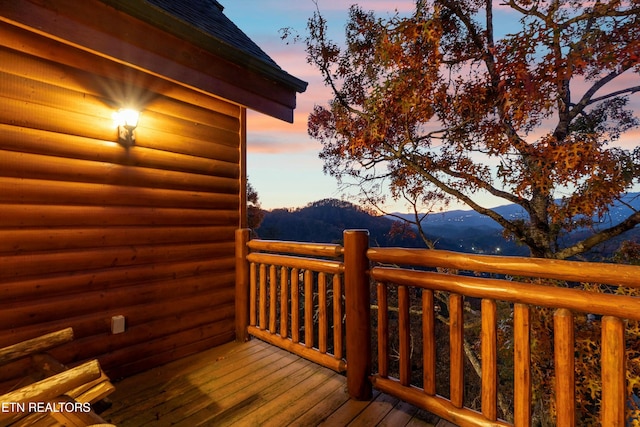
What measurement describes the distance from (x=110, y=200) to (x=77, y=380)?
1723 mm

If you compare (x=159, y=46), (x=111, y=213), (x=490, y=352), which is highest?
(x=159, y=46)

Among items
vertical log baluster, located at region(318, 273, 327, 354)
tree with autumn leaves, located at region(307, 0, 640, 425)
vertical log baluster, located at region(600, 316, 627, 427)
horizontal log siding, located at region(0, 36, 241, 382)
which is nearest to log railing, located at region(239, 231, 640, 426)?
vertical log baluster, located at region(600, 316, 627, 427)

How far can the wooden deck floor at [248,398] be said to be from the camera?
2.18 metres

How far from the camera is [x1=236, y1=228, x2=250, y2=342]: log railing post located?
355 centimetres

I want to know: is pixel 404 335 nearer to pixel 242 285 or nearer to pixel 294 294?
pixel 294 294

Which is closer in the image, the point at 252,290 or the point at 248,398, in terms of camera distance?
the point at 248,398

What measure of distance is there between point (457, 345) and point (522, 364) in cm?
37

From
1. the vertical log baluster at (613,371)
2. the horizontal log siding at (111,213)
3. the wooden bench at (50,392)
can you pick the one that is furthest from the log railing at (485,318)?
the wooden bench at (50,392)

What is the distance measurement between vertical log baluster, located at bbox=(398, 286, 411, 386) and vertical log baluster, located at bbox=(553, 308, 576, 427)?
877 mm

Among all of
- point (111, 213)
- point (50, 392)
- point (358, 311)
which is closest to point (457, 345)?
point (358, 311)

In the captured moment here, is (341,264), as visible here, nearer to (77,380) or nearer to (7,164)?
(77,380)

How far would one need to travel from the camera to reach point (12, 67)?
2.15 metres

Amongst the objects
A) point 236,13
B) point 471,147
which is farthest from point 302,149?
point 471,147

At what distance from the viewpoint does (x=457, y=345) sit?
2.02 meters
